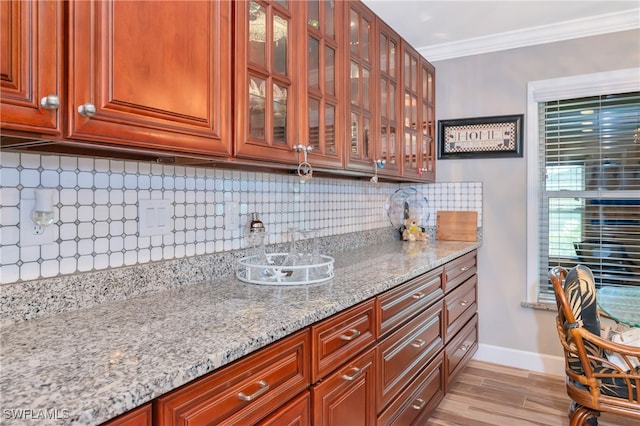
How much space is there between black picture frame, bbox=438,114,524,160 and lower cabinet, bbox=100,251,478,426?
1.02 m

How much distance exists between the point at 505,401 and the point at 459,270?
0.85 meters

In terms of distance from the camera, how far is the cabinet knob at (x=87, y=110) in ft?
2.83

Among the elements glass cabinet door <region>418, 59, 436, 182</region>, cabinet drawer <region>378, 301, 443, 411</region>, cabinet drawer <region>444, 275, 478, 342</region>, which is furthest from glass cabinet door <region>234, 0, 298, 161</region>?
glass cabinet door <region>418, 59, 436, 182</region>

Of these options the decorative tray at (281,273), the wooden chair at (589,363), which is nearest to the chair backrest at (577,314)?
the wooden chair at (589,363)

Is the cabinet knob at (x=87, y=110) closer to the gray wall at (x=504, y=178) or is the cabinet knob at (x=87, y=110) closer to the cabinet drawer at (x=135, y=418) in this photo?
the cabinet drawer at (x=135, y=418)

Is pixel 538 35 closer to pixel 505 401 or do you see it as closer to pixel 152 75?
pixel 505 401

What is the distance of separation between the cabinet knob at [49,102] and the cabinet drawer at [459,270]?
204 cm

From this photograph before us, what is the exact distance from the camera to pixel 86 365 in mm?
776

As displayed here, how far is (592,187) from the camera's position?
Answer: 284 cm

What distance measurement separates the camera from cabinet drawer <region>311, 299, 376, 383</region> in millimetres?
1215

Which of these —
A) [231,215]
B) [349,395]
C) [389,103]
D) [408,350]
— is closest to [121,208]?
[231,215]

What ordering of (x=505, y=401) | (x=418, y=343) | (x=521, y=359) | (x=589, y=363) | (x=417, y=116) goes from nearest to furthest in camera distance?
1. (x=589, y=363)
2. (x=418, y=343)
3. (x=505, y=401)
4. (x=417, y=116)
5. (x=521, y=359)

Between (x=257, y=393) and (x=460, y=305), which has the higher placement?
(x=257, y=393)

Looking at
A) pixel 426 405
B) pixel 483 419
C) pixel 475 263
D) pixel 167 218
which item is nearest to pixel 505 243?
pixel 475 263
